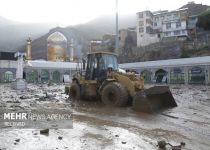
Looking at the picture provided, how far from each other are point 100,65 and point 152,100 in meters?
2.51

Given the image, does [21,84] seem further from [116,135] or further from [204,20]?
[204,20]

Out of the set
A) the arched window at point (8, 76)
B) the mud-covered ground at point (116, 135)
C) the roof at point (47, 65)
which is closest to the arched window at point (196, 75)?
the roof at point (47, 65)

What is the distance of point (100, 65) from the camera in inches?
302

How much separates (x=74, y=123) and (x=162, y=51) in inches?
1455

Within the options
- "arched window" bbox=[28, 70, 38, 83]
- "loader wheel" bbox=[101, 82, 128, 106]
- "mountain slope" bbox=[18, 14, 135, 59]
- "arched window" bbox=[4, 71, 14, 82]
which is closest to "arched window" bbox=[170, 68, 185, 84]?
"loader wheel" bbox=[101, 82, 128, 106]

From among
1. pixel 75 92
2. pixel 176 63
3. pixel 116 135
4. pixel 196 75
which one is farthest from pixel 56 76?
pixel 116 135

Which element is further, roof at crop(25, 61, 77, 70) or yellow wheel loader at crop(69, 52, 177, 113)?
roof at crop(25, 61, 77, 70)

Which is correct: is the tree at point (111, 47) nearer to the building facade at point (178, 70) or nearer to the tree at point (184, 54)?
the tree at point (184, 54)

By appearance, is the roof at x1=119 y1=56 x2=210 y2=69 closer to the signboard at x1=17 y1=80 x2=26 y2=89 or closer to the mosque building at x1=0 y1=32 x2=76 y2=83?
the mosque building at x1=0 y1=32 x2=76 y2=83

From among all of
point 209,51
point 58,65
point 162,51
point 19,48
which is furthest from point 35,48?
point 209,51

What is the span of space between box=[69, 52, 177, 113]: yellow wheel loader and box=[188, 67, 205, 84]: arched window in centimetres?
1895

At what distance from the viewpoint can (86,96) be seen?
8.40 metres

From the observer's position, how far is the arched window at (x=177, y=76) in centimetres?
2527

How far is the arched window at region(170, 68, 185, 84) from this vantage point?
2527cm
